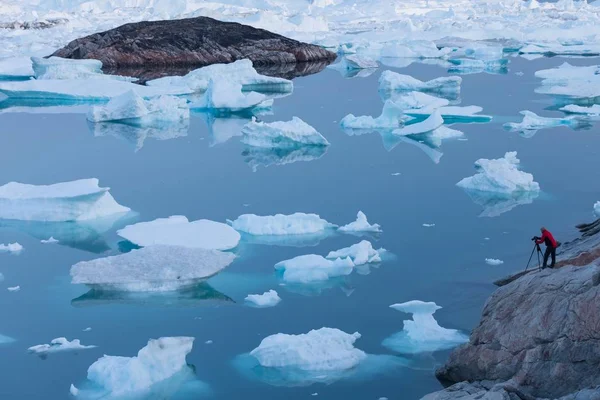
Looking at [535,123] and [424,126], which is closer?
[424,126]

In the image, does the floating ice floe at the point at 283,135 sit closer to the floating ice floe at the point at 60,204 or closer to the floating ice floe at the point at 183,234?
the floating ice floe at the point at 60,204

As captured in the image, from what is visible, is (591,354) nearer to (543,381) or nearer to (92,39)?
(543,381)

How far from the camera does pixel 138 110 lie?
10.1m

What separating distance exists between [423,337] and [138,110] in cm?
658

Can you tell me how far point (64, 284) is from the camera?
505 cm

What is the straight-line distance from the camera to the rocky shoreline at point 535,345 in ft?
10.4

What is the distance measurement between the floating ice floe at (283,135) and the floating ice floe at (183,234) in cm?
267

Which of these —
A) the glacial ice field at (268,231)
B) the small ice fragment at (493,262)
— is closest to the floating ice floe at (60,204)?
the glacial ice field at (268,231)

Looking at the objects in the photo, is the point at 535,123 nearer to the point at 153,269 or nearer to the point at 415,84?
the point at 415,84

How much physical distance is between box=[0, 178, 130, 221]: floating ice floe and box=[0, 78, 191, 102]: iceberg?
561 cm

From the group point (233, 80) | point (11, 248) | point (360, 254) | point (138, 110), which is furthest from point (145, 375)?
point (233, 80)

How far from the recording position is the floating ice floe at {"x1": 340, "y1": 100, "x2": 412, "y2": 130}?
9414mm

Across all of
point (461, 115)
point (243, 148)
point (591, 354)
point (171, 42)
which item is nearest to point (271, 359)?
point (591, 354)

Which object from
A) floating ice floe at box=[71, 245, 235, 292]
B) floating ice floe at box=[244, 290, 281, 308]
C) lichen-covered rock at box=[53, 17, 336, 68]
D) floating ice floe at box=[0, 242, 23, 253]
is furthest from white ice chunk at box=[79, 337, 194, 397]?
lichen-covered rock at box=[53, 17, 336, 68]
